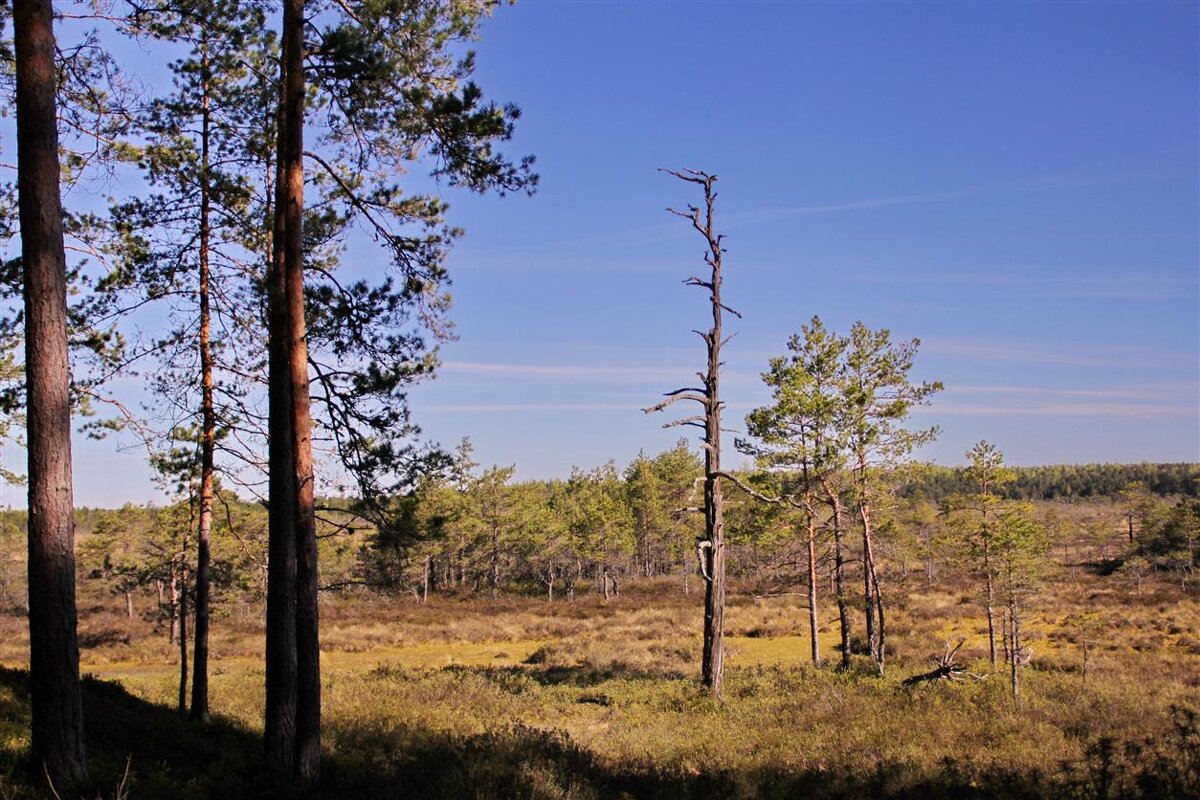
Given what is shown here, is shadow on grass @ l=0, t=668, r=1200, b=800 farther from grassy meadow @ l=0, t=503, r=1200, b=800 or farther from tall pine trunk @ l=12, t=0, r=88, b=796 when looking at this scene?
tall pine trunk @ l=12, t=0, r=88, b=796

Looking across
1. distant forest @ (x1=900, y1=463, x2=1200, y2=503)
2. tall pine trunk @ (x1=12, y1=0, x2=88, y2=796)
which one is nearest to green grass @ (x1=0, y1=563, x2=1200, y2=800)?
tall pine trunk @ (x1=12, y1=0, x2=88, y2=796)

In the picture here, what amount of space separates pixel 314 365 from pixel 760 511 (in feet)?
61.5

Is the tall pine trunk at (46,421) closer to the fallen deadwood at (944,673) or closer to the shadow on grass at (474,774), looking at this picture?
the shadow on grass at (474,774)

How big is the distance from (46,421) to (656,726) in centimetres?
1170

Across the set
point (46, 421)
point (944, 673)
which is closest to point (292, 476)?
point (46, 421)

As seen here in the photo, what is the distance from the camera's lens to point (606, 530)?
57.7 m

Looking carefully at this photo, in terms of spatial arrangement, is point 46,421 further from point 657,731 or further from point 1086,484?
point 1086,484

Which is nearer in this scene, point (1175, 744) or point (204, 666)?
point (1175, 744)

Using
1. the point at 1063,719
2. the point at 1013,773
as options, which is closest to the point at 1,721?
the point at 1013,773

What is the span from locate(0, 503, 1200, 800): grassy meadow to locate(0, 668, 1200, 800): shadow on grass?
0.13 feet

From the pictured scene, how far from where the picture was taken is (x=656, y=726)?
1414cm

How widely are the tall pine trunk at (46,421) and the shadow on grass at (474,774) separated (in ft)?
1.51

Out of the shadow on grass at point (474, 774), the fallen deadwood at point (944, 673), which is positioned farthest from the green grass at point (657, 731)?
the fallen deadwood at point (944, 673)

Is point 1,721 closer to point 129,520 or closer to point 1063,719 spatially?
point 1063,719
